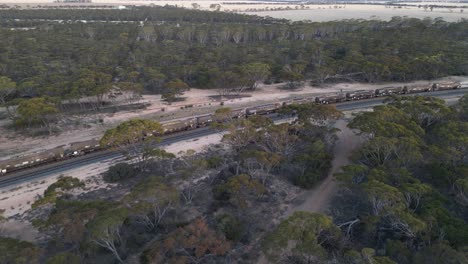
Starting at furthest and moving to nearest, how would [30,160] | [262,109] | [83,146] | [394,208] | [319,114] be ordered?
[262,109]
[83,146]
[319,114]
[30,160]
[394,208]

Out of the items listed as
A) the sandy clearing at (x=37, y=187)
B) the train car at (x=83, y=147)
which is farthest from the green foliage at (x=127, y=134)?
the train car at (x=83, y=147)

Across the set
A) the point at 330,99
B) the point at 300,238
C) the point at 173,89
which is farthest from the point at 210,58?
the point at 300,238

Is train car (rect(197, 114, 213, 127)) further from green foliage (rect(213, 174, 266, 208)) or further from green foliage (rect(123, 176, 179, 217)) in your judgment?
green foliage (rect(123, 176, 179, 217))

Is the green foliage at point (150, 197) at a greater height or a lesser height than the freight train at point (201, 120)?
greater

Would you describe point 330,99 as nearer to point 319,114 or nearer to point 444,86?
point 319,114

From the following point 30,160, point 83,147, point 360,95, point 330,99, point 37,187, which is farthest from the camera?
point 360,95

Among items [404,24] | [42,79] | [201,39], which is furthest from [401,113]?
[404,24]

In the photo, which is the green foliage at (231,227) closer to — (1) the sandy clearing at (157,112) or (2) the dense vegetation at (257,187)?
(2) the dense vegetation at (257,187)
